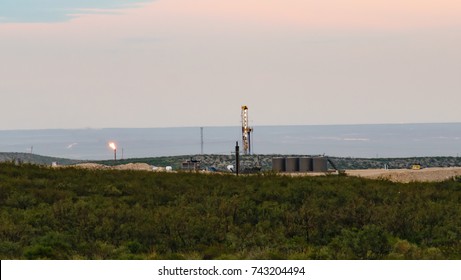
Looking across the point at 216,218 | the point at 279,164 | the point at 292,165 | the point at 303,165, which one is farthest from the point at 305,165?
the point at 216,218

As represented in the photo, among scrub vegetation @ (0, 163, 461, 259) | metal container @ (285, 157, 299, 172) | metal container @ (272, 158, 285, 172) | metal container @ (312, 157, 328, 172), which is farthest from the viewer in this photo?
metal container @ (312, 157, 328, 172)

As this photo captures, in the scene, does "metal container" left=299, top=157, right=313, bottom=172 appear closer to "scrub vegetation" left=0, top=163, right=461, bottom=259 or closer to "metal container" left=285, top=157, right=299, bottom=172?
"metal container" left=285, top=157, right=299, bottom=172

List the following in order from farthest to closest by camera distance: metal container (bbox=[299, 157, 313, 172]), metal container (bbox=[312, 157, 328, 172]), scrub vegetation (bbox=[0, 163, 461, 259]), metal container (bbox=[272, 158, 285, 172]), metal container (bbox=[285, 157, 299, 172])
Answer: metal container (bbox=[312, 157, 328, 172]) → metal container (bbox=[272, 158, 285, 172]) → metal container (bbox=[299, 157, 313, 172]) → metal container (bbox=[285, 157, 299, 172]) → scrub vegetation (bbox=[0, 163, 461, 259])

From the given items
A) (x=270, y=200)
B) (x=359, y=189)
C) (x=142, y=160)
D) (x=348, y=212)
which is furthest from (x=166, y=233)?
(x=142, y=160)

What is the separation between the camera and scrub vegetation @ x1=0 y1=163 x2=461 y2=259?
2331cm

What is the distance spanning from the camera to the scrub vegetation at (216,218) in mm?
23312

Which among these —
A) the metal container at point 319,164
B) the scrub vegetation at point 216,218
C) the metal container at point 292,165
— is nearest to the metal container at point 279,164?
the metal container at point 292,165

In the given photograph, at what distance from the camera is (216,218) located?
29.5 metres

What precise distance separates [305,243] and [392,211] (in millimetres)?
6679

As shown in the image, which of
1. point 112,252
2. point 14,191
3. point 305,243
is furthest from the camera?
point 14,191

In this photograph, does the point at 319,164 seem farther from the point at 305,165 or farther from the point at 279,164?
the point at 279,164

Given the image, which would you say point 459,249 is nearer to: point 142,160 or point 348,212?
point 348,212

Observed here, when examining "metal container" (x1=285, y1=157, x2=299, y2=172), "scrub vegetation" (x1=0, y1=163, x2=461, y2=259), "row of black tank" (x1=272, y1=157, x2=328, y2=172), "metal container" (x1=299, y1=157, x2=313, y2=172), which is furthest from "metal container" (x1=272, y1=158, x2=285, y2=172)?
"scrub vegetation" (x1=0, y1=163, x2=461, y2=259)

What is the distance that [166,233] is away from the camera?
26984 mm
